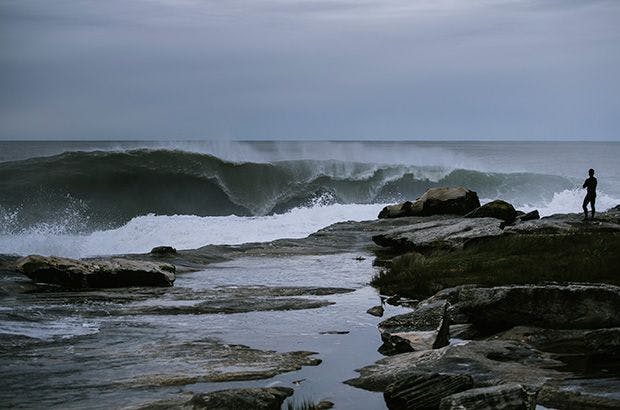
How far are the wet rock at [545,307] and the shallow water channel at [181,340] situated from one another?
1913mm

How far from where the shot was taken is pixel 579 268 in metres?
17.6

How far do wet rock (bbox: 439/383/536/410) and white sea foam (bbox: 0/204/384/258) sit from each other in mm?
26516

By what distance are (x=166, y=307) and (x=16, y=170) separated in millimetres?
45775

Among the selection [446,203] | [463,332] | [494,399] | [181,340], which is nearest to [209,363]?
[181,340]

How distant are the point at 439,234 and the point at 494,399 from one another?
19.7 m

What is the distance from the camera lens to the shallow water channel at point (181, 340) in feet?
35.4

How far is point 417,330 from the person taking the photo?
14312 mm

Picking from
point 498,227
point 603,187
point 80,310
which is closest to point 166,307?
point 80,310

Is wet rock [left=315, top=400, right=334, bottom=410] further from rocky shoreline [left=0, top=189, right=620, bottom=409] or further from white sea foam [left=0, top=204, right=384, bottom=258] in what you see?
white sea foam [left=0, top=204, right=384, bottom=258]

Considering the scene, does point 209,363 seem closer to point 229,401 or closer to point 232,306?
point 229,401

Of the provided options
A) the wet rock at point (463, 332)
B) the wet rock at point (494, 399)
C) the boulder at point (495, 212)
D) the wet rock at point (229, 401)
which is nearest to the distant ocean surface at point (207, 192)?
the boulder at point (495, 212)

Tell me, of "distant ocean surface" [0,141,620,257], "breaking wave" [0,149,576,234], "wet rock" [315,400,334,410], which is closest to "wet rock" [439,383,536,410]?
"wet rock" [315,400,334,410]

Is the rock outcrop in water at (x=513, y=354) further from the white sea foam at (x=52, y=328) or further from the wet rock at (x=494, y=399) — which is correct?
the white sea foam at (x=52, y=328)

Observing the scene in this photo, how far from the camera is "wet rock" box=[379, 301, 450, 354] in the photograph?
1247 centimetres
